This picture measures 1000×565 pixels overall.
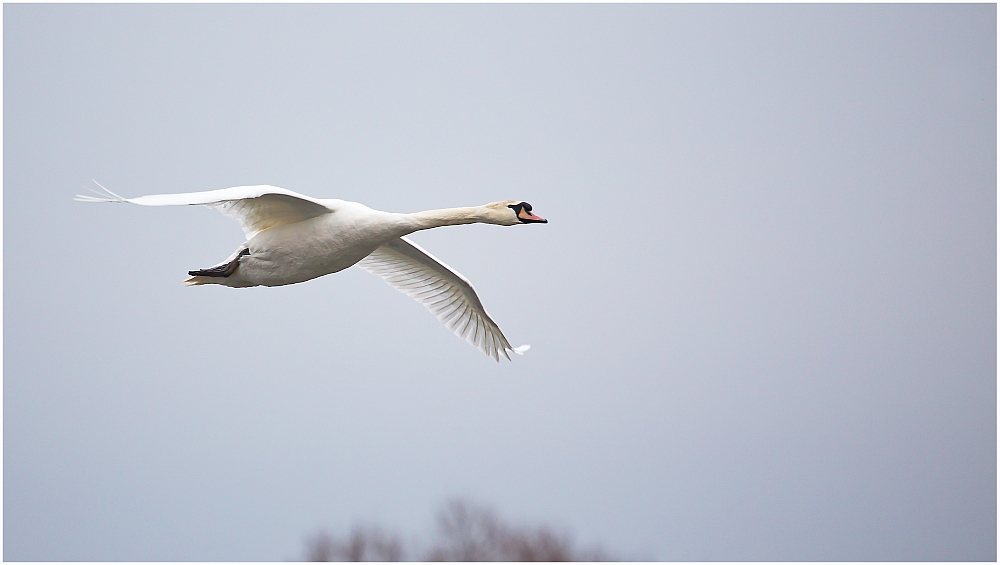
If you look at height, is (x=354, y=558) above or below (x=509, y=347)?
below

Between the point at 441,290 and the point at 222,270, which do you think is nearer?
the point at 222,270

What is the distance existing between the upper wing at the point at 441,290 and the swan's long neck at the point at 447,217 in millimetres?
2406

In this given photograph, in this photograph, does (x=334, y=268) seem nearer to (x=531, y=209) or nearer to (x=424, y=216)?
(x=424, y=216)

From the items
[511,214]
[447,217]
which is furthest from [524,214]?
[447,217]

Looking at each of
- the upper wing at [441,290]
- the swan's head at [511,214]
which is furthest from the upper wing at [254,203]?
the upper wing at [441,290]

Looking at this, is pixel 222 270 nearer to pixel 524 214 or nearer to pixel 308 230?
pixel 308 230

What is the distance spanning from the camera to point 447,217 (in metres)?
12.6

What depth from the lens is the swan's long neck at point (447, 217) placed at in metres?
12.5

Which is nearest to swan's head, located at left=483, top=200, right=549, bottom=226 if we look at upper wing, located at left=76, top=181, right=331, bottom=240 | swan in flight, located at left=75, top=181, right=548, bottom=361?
swan in flight, located at left=75, top=181, right=548, bottom=361

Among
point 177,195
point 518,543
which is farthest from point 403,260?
point 518,543

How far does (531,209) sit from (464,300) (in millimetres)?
3911

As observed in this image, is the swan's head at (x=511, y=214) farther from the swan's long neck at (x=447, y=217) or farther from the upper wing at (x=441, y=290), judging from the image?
the upper wing at (x=441, y=290)

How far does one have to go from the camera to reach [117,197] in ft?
34.4

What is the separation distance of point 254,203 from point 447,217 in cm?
201
